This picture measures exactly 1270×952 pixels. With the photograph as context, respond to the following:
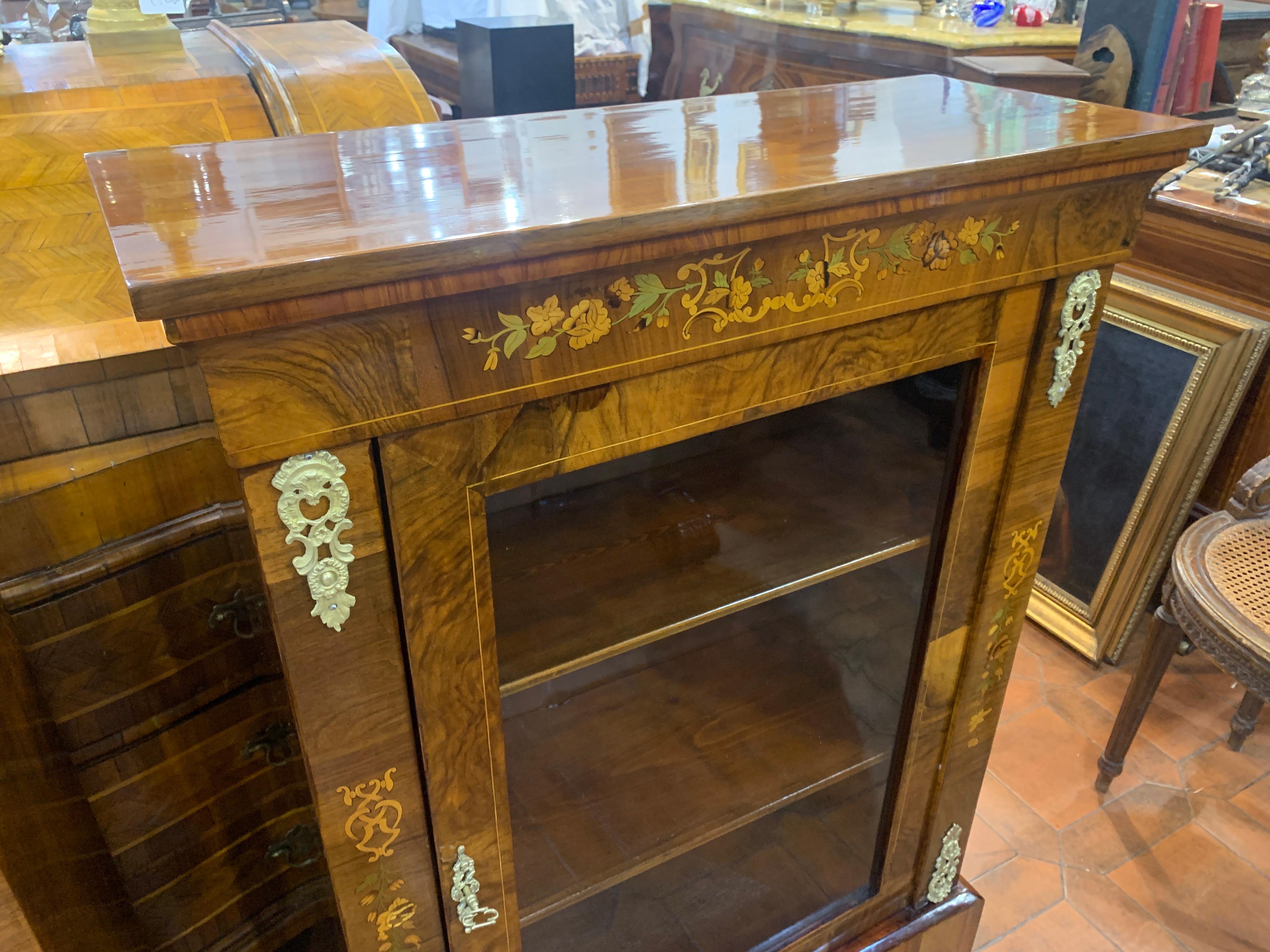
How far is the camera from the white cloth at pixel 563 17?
241cm

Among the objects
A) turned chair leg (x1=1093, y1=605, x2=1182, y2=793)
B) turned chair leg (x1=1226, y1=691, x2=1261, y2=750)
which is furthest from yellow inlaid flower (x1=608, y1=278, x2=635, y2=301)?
turned chair leg (x1=1226, y1=691, x2=1261, y2=750)

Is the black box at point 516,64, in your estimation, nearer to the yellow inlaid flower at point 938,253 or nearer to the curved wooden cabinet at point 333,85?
the curved wooden cabinet at point 333,85

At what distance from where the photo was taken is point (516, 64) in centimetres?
126

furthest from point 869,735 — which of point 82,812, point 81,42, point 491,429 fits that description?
point 81,42

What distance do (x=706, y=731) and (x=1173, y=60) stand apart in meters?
1.83

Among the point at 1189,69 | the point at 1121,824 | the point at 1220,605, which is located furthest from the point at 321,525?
the point at 1189,69

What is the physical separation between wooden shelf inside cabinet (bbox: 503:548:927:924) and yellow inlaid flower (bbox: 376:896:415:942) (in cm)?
11

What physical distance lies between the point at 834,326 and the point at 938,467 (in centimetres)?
25

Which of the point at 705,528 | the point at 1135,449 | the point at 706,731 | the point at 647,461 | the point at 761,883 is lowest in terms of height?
the point at 761,883

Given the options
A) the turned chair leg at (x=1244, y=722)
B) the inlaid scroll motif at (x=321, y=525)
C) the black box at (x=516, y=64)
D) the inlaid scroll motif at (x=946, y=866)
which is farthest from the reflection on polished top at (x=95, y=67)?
the turned chair leg at (x=1244, y=722)

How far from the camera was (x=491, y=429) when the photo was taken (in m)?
0.60

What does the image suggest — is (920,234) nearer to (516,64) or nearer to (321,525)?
(321,525)

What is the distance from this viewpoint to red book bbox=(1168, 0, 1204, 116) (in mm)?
2027

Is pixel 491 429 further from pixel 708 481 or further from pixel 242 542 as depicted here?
pixel 242 542
